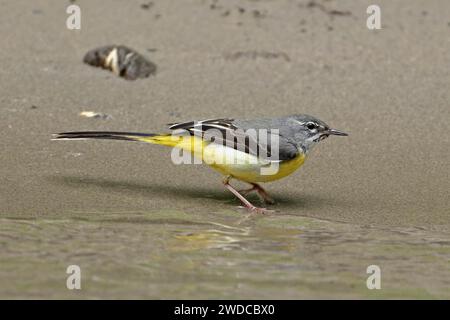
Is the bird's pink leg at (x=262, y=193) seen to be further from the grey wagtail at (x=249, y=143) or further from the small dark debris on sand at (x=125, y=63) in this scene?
the small dark debris on sand at (x=125, y=63)

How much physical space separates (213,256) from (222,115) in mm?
3251

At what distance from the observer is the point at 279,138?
315 inches

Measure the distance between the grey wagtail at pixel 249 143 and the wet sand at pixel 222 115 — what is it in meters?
0.31

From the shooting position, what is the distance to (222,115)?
9930 mm

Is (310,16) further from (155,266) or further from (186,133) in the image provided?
(155,266)

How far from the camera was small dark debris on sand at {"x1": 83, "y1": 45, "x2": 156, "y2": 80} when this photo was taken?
10.6 metres

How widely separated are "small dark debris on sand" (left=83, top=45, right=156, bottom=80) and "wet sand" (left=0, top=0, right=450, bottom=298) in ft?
0.34

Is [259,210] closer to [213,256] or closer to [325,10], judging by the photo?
[213,256]

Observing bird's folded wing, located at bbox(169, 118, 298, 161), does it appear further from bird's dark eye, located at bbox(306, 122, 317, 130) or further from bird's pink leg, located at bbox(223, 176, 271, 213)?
bird's pink leg, located at bbox(223, 176, 271, 213)

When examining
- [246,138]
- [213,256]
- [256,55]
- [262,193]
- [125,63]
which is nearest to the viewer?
[213,256]

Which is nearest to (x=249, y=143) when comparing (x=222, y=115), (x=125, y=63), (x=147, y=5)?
(x=222, y=115)
